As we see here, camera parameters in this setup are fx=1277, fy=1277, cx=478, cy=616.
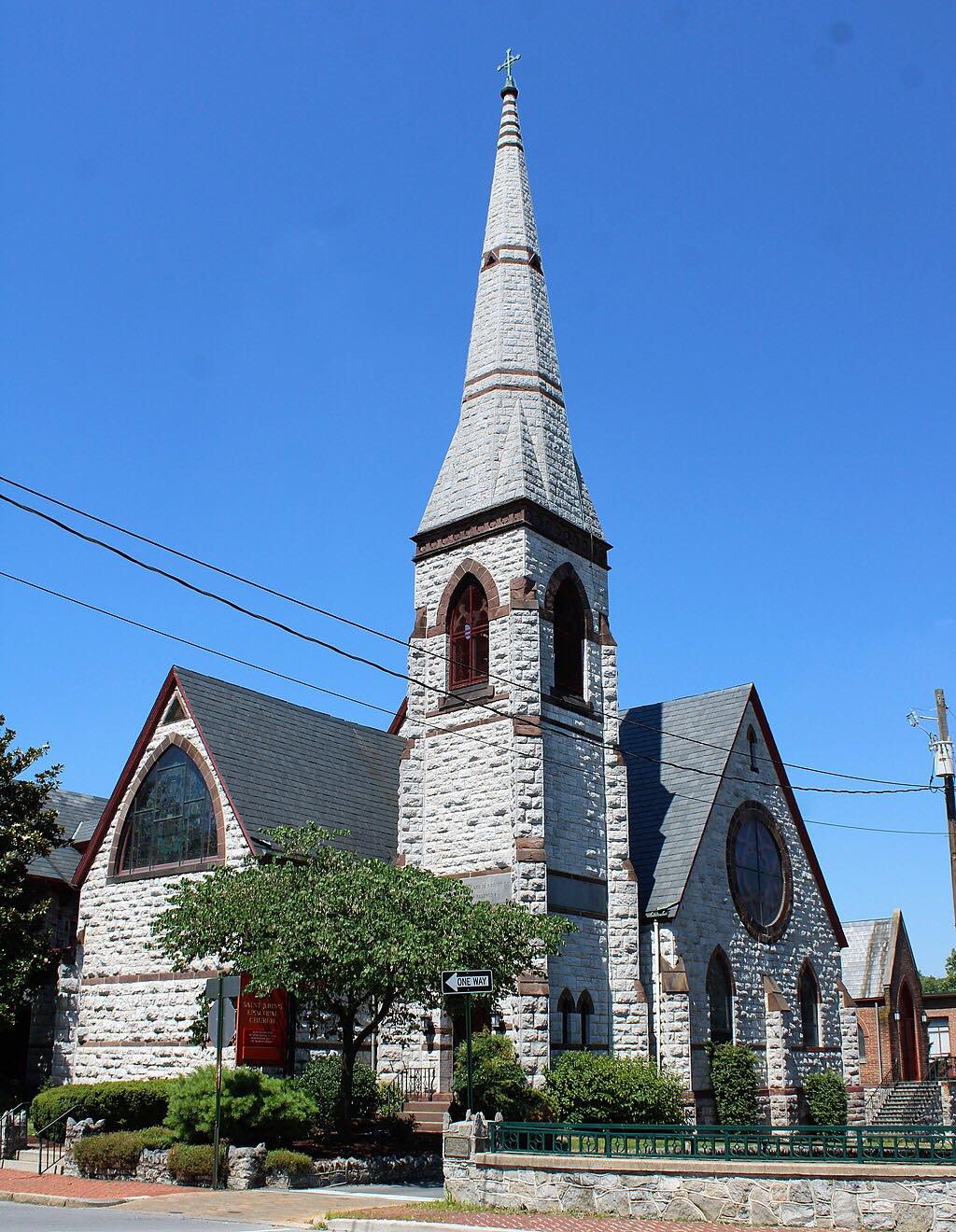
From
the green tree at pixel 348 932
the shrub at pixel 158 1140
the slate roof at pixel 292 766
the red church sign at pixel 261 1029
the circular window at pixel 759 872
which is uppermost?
the slate roof at pixel 292 766

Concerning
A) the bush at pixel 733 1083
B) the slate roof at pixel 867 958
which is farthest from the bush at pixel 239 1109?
the slate roof at pixel 867 958

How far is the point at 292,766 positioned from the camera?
29312 millimetres

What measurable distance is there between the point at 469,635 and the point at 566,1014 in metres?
8.72

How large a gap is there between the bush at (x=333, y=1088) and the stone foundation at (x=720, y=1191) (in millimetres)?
6975

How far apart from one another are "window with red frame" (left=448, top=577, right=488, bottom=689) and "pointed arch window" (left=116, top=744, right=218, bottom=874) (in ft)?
20.4

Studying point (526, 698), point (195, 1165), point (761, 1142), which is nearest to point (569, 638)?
point (526, 698)

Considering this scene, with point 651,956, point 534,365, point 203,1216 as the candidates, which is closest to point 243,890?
point 203,1216

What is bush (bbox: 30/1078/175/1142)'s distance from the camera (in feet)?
75.4

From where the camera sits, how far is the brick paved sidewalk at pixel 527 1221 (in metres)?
14.5

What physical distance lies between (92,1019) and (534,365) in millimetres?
18591

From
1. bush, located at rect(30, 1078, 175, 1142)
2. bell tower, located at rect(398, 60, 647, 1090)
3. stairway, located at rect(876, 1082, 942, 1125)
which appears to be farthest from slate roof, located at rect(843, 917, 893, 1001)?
bush, located at rect(30, 1078, 175, 1142)

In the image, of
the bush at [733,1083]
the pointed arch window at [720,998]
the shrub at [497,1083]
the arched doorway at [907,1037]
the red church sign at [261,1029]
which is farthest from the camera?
the arched doorway at [907,1037]

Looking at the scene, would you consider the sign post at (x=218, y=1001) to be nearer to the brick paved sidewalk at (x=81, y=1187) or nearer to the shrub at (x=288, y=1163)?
the shrub at (x=288, y=1163)

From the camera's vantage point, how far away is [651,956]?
2873 centimetres
